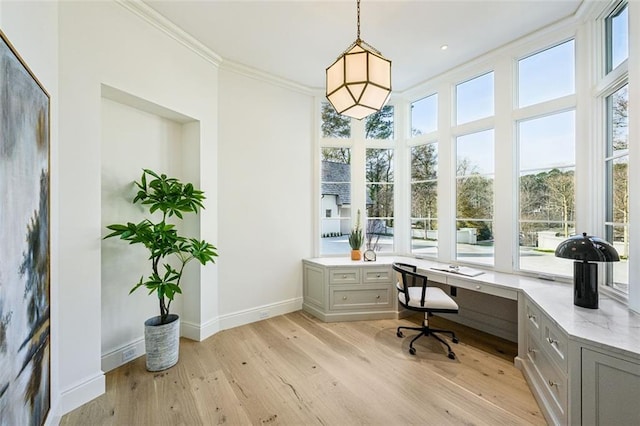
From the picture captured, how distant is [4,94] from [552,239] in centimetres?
426

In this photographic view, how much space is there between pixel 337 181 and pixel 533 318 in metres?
2.86

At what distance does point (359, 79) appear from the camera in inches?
75.8

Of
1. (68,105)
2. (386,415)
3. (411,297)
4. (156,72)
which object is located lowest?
(386,415)

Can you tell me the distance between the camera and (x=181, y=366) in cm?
252

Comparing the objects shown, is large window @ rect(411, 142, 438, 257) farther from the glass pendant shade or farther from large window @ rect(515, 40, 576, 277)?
the glass pendant shade

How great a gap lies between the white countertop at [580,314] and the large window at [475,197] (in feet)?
1.46

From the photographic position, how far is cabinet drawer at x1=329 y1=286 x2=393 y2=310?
11.7ft

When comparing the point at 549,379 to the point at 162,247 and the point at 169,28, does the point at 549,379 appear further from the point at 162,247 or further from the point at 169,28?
the point at 169,28

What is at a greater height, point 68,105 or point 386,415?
point 68,105

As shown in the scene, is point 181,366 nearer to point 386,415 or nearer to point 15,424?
point 15,424

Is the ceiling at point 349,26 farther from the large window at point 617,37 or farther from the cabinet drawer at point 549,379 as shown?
the cabinet drawer at point 549,379

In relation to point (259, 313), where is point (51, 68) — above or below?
above

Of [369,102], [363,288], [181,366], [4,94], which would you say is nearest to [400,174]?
[363,288]

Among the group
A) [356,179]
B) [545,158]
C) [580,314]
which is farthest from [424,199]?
[580,314]
